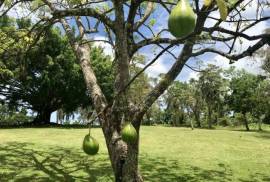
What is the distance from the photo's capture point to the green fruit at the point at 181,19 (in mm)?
1597

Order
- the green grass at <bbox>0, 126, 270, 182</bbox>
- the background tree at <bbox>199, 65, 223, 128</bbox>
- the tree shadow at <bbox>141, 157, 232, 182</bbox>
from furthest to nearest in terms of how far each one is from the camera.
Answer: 1. the background tree at <bbox>199, 65, 223, 128</bbox>
2. the tree shadow at <bbox>141, 157, 232, 182</bbox>
3. the green grass at <bbox>0, 126, 270, 182</bbox>

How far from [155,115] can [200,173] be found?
57135 millimetres

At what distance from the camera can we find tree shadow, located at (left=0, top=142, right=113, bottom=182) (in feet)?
37.1

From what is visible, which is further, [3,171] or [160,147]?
[160,147]

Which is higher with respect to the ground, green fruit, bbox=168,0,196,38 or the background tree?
the background tree

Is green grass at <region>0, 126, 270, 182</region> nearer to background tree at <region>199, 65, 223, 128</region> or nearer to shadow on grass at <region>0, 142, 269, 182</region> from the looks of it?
shadow on grass at <region>0, 142, 269, 182</region>

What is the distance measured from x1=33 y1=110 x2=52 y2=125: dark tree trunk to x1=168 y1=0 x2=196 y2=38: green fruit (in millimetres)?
40423

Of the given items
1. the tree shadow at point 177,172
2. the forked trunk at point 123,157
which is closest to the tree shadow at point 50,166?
the tree shadow at point 177,172

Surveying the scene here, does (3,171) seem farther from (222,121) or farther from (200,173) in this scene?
(222,121)

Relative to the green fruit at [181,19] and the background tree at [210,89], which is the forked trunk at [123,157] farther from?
the background tree at [210,89]

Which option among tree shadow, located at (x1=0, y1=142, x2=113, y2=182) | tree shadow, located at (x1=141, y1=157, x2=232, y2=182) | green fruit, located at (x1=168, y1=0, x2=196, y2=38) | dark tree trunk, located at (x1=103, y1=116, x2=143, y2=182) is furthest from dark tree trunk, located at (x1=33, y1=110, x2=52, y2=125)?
green fruit, located at (x1=168, y1=0, x2=196, y2=38)

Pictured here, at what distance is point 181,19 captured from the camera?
1604 mm

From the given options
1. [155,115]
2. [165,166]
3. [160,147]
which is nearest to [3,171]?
[165,166]

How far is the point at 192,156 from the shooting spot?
59.3ft
